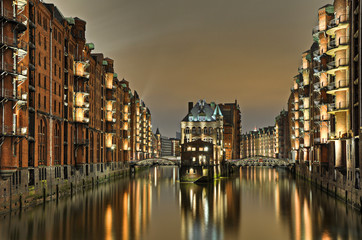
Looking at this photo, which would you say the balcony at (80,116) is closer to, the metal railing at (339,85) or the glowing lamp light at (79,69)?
the glowing lamp light at (79,69)

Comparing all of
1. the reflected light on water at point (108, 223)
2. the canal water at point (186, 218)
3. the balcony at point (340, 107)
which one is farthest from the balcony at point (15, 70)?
the balcony at point (340, 107)

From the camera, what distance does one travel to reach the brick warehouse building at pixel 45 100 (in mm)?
45844

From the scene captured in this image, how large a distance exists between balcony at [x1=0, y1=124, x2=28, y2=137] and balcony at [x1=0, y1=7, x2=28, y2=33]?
1101cm

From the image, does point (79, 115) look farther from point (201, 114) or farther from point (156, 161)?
point (201, 114)

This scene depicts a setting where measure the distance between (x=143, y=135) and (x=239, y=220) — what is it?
148124 millimetres

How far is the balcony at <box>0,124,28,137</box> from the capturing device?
44.5 m

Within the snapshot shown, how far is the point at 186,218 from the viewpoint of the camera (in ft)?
169

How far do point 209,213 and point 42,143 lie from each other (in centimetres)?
2504

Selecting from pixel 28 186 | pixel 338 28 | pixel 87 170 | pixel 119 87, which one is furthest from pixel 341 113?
pixel 119 87

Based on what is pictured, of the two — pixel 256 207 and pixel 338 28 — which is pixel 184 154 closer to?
pixel 256 207

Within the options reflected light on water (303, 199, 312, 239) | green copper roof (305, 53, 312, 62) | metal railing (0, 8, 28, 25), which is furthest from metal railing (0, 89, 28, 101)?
green copper roof (305, 53, 312, 62)

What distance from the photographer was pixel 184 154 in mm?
101500

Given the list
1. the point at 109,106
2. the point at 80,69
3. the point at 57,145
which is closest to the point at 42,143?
the point at 57,145

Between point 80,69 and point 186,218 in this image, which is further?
point 80,69
